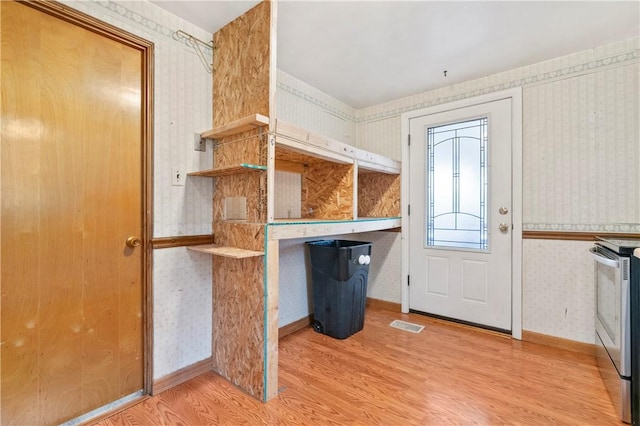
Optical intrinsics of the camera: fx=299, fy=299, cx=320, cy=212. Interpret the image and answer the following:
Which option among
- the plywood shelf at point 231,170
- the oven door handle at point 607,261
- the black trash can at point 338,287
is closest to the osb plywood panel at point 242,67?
the plywood shelf at point 231,170

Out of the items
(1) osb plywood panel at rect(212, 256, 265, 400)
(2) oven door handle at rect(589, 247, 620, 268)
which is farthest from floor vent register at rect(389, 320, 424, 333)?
(1) osb plywood panel at rect(212, 256, 265, 400)

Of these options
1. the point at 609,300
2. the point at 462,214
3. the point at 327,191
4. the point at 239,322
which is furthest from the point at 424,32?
the point at 239,322

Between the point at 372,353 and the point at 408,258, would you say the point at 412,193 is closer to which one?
the point at 408,258

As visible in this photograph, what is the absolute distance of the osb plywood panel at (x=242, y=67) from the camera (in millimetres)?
1816

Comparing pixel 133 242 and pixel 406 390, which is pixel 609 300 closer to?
pixel 406 390

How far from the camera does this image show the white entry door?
274 cm

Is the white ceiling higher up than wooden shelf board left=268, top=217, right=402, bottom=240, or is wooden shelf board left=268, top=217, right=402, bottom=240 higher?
the white ceiling

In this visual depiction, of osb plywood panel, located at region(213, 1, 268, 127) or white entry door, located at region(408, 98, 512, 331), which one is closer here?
osb plywood panel, located at region(213, 1, 268, 127)

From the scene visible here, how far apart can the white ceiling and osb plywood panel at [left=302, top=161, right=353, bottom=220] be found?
2.89 ft

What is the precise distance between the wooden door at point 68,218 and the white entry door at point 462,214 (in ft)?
8.44

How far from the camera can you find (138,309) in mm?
1812

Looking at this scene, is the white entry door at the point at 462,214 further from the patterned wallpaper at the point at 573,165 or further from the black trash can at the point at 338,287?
the black trash can at the point at 338,287

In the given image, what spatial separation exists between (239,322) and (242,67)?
5.44 feet

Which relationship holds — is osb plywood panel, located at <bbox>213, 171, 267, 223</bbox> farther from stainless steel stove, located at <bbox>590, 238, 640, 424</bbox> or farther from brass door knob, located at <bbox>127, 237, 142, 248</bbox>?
stainless steel stove, located at <bbox>590, 238, 640, 424</bbox>
